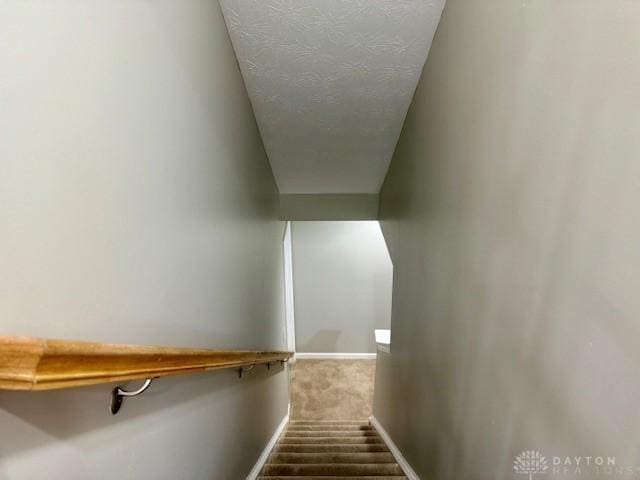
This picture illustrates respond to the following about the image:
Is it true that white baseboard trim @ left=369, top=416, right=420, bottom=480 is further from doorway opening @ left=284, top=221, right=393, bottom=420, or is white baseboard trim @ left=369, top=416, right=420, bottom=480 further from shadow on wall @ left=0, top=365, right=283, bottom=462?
doorway opening @ left=284, top=221, right=393, bottom=420

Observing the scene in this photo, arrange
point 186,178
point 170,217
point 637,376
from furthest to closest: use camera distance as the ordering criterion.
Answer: point 186,178 → point 170,217 → point 637,376

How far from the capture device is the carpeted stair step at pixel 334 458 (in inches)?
106

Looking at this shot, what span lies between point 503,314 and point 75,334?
1.03 metres

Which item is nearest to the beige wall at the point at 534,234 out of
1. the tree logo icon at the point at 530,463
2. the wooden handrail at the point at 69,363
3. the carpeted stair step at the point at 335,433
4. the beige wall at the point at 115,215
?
the tree logo icon at the point at 530,463

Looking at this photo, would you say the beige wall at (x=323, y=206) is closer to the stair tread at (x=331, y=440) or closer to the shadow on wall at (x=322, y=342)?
the stair tread at (x=331, y=440)

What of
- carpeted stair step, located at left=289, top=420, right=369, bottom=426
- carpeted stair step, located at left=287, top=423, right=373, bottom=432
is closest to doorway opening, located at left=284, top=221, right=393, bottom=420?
carpeted stair step, located at left=289, top=420, right=369, bottom=426

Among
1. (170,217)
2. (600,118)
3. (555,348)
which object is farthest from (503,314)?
(170,217)

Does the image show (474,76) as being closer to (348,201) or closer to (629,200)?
(629,200)

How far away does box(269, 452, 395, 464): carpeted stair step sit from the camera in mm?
2691

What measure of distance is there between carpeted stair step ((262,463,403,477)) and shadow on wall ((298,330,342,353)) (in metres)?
3.67

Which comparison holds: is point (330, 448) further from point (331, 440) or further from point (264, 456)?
point (264, 456)

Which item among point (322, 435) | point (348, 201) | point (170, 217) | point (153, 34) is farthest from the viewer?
point (348, 201)

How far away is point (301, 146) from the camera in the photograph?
9.28 ft

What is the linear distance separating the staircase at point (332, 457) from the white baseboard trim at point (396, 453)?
0.16 feet
